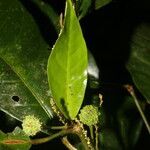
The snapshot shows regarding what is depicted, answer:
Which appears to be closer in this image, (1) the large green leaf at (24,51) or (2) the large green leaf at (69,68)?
(2) the large green leaf at (69,68)

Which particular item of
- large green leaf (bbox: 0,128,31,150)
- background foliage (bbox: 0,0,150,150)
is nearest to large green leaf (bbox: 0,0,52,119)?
background foliage (bbox: 0,0,150,150)

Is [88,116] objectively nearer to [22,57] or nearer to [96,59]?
[22,57]

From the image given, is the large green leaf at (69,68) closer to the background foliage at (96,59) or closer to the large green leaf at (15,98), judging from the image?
the background foliage at (96,59)

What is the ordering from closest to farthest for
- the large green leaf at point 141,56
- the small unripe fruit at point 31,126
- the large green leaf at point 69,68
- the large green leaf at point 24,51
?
the large green leaf at point 69,68
the small unripe fruit at point 31,126
the large green leaf at point 24,51
the large green leaf at point 141,56

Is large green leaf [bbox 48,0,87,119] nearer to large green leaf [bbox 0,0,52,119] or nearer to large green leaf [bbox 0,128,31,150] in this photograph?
large green leaf [bbox 0,128,31,150]

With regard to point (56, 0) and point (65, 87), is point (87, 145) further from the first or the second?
point (56, 0)

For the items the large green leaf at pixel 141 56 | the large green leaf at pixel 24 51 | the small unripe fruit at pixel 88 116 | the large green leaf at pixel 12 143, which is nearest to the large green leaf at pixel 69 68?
the small unripe fruit at pixel 88 116
